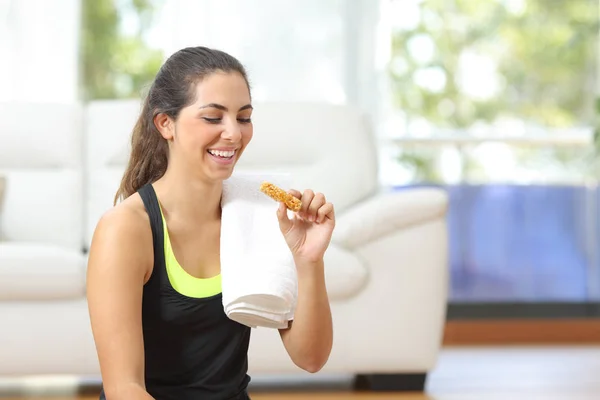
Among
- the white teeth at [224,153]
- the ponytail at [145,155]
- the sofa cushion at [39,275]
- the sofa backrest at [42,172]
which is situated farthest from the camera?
the sofa backrest at [42,172]

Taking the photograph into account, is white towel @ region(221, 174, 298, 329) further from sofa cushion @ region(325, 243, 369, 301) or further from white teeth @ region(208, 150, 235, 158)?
sofa cushion @ region(325, 243, 369, 301)

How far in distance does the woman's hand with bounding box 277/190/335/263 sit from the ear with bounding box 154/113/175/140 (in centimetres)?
21

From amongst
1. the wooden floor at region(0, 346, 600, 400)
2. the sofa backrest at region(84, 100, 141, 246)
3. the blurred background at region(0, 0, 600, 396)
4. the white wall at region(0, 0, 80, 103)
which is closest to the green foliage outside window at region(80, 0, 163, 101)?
the blurred background at region(0, 0, 600, 396)

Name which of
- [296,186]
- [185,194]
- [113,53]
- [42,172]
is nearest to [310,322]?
[185,194]

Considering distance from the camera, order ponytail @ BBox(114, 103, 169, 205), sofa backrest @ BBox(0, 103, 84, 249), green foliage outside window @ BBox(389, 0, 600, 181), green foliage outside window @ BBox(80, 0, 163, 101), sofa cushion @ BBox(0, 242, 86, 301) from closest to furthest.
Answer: ponytail @ BBox(114, 103, 169, 205) → sofa cushion @ BBox(0, 242, 86, 301) → sofa backrest @ BBox(0, 103, 84, 249) → green foliage outside window @ BBox(389, 0, 600, 181) → green foliage outside window @ BBox(80, 0, 163, 101)

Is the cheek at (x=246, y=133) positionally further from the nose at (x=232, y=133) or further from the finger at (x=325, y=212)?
the finger at (x=325, y=212)

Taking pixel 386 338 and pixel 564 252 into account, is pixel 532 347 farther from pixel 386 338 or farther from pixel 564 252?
pixel 386 338

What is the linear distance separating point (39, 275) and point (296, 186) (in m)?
1.06

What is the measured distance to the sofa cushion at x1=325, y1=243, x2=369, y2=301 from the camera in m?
3.22

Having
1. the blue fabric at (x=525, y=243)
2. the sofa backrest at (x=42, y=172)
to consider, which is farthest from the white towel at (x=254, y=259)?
the blue fabric at (x=525, y=243)

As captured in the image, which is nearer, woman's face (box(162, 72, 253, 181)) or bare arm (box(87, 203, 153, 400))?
bare arm (box(87, 203, 153, 400))

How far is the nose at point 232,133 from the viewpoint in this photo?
155 cm

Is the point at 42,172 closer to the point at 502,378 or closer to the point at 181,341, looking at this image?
the point at 502,378

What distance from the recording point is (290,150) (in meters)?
3.90
